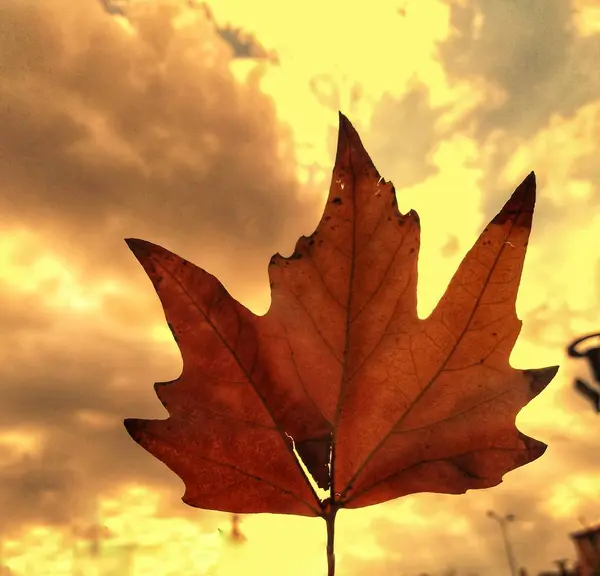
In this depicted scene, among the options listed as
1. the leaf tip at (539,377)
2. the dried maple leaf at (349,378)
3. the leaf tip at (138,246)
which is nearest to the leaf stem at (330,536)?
the dried maple leaf at (349,378)

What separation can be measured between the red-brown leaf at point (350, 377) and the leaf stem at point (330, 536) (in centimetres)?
2

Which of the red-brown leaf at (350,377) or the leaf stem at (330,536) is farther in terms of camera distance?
the red-brown leaf at (350,377)

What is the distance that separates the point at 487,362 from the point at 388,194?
13.0 inches

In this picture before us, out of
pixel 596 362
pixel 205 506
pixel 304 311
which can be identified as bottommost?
pixel 205 506

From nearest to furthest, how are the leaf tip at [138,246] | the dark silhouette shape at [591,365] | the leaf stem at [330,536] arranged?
1. the leaf stem at [330,536]
2. the leaf tip at [138,246]
3. the dark silhouette shape at [591,365]

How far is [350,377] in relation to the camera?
1.04 metres

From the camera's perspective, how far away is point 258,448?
1025 mm

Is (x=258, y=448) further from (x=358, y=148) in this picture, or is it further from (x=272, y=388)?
(x=358, y=148)

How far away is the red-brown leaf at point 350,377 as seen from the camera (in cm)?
102

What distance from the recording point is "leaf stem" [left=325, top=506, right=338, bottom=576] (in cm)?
82

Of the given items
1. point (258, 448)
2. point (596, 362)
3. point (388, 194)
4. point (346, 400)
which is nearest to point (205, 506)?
point (258, 448)

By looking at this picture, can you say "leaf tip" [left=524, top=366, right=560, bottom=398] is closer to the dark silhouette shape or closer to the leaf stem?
the leaf stem

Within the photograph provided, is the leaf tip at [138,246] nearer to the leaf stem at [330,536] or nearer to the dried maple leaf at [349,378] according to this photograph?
the dried maple leaf at [349,378]

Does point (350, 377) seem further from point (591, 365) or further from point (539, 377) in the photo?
point (591, 365)
